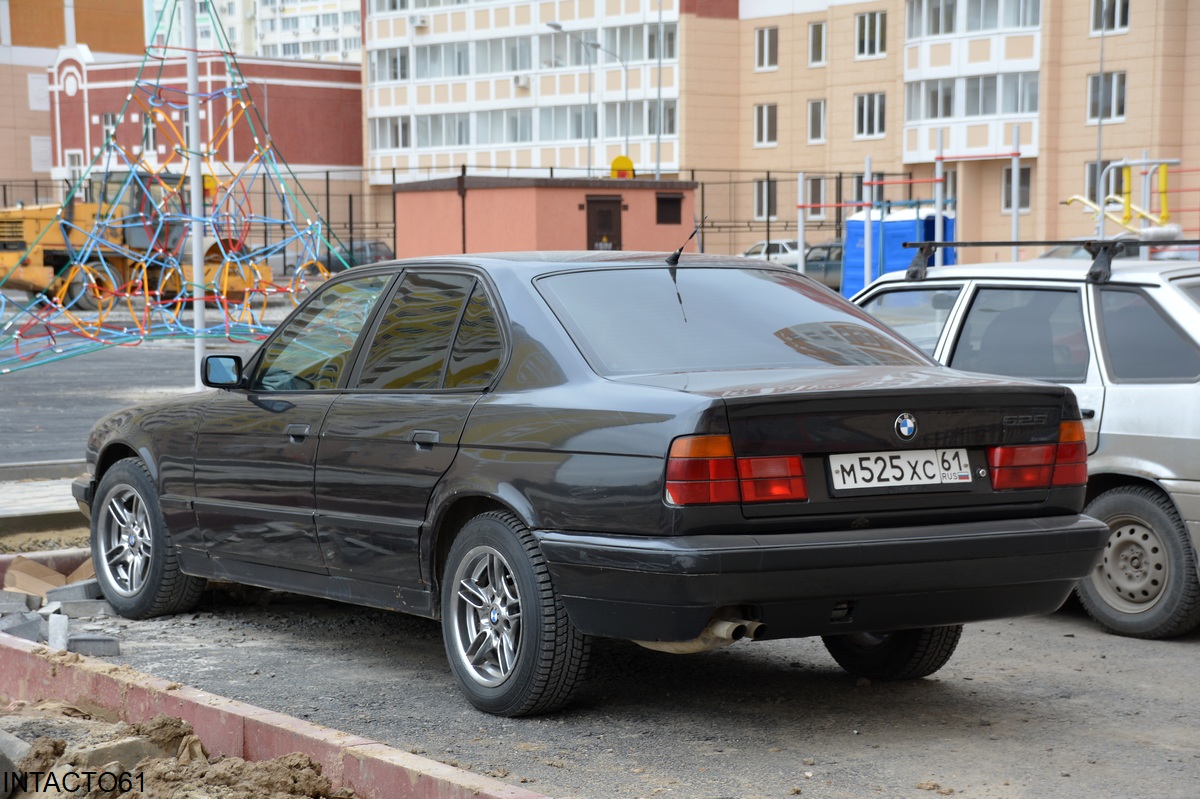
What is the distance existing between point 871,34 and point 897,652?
60975 mm

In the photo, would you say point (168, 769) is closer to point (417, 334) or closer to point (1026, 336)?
point (417, 334)

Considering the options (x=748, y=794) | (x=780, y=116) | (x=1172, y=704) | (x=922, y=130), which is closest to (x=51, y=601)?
(x=748, y=794)

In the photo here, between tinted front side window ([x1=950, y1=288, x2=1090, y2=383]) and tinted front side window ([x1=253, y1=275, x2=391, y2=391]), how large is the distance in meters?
2.99

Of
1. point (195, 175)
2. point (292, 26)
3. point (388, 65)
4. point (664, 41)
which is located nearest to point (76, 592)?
point (195, 175)

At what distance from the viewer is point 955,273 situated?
8.19 metres

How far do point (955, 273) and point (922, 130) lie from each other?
180 ft

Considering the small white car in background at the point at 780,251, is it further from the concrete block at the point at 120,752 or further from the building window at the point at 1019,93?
the concrete block at the point at 120,752

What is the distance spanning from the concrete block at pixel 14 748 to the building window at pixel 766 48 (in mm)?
66399

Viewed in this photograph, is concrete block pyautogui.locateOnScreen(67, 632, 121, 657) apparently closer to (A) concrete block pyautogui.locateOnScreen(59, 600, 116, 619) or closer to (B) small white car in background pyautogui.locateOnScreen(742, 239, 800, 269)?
(A) concrete block pyautogui.locateOnScreen(59, 600, 116, 619)

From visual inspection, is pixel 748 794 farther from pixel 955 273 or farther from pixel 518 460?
pixel 955 273

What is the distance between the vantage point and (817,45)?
67.2 metres

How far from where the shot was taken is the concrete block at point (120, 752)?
4.69 m

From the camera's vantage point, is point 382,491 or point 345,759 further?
point 382,491

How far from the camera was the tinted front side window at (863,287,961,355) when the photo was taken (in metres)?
8.21
